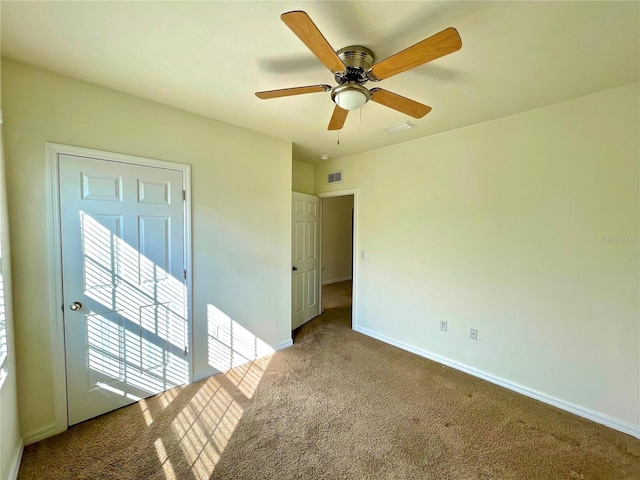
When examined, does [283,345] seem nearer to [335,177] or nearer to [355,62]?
[335,177]

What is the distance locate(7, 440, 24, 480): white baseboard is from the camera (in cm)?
151

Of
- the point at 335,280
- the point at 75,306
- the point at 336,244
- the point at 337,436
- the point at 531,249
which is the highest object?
the point at 531,249

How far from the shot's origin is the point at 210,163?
2.59m

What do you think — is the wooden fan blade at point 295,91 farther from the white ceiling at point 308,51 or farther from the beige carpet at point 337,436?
the beige carpet at point 337,436

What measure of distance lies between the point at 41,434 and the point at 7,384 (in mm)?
584

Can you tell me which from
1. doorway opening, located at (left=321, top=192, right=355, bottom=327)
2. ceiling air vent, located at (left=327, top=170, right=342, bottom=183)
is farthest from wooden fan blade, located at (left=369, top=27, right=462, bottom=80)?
doorway opening, located at (left=321, top=192, right=355, bottom=327)

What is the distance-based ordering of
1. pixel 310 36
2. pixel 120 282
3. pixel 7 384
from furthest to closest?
pixel 120 282, pixel 7 384, pixel 310 36

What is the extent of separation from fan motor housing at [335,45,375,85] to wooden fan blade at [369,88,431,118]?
4.5 inches

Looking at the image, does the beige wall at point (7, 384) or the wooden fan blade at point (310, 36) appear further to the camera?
the beige wall at point (7, 384)

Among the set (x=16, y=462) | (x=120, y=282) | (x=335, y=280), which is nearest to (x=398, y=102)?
(x=120, y=282)

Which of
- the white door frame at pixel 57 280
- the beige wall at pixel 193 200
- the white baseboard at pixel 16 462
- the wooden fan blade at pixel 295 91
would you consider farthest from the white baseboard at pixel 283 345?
the wooden fan blade at pixel 295 91

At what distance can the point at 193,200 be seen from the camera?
8.16 ft

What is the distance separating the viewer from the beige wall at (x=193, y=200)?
1755 mm

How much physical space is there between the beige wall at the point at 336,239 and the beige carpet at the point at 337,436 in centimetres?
435
